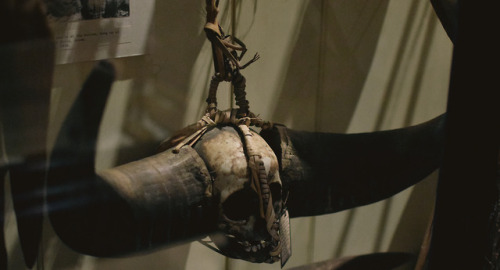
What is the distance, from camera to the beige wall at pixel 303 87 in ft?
4.00

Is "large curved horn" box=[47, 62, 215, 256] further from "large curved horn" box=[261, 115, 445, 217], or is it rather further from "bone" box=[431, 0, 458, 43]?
"bone" box=[431, 0, 458, 43]

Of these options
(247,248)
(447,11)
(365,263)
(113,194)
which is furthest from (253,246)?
(447,11)

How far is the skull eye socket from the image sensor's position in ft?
3.84

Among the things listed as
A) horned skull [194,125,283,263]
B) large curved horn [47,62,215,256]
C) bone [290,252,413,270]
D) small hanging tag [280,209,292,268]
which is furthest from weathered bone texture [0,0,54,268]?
bone [290,252,413,270]

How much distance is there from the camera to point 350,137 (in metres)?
1.38

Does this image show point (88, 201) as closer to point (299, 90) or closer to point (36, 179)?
point (36, 179)

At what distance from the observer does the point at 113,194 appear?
1064 millimetres

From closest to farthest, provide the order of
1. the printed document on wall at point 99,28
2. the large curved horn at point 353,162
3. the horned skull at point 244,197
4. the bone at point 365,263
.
Result: 1. the printed document on wall at point 99,28
2. the horned skull at point 244,197
3. the large curved horn at point 353,162
4. the bone at point 365,263

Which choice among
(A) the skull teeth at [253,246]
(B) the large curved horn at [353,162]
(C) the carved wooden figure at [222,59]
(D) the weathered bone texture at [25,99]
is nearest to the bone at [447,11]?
(B) the large curved horn at [353,162]

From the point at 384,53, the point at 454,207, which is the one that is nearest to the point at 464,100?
the point at 454,207

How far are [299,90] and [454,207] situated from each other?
28.9 inches

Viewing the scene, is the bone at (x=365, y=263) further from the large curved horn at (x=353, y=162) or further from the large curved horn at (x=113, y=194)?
the large curved horn at (x=113, y=194)

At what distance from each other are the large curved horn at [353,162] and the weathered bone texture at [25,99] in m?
0.49

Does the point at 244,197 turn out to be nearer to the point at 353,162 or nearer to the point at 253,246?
the point at 253,246
